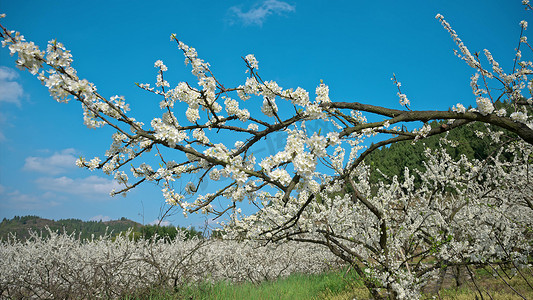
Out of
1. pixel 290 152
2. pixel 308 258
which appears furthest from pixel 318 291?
pixel 290 152

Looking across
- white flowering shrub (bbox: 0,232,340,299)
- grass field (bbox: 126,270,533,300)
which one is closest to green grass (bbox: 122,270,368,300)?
grass field (bbox: 126,270,533,300)

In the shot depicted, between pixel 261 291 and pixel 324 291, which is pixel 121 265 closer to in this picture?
pixel 261 291

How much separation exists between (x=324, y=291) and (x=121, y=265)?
6184 mm

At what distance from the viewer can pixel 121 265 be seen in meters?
6.40

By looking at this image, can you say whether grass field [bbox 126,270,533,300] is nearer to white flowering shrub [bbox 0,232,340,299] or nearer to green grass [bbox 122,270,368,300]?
green grass [bbox 122,270,368,300]

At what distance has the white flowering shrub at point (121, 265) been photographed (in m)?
5.86

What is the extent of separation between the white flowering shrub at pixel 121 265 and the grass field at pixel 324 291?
0.30 m

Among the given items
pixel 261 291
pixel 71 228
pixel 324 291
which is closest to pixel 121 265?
pixel 261 291

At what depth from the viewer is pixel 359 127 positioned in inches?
130

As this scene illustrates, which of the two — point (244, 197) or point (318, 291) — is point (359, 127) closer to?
point (244, 197)

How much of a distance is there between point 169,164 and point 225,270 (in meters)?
8.98

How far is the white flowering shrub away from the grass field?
30 centimetres

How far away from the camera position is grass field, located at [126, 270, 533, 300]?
6.28 m

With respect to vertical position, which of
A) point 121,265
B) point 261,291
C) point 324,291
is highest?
point 121,265
